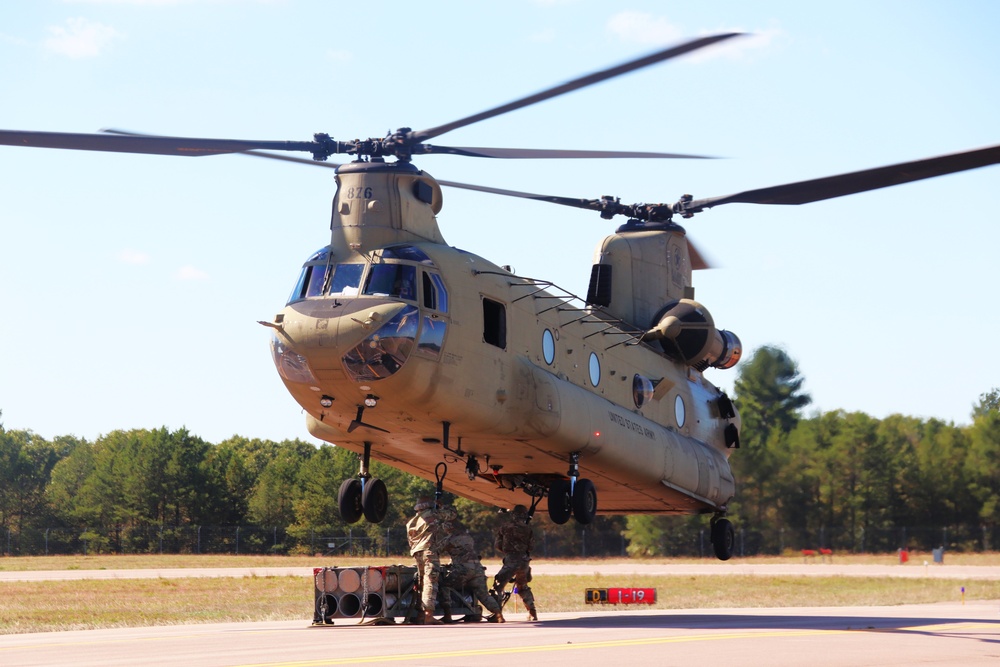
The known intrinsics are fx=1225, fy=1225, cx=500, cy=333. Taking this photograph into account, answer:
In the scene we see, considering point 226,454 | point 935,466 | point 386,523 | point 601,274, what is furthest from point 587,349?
point 226,454

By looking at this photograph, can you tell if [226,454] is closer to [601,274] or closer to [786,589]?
[786,589]

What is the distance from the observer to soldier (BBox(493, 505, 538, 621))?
21.7 metres

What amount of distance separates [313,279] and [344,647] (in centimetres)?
615

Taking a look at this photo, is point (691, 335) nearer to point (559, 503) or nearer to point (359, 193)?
point (559, 503)

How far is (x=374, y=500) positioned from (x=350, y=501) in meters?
0.43

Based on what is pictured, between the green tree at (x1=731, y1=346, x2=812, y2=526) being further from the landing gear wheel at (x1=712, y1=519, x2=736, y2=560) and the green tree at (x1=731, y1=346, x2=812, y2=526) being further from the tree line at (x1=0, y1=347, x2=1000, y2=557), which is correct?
the landing gear wheel at (x1=712, y1=519, x2=736, y2=560)

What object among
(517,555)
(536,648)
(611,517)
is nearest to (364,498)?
(517,555)

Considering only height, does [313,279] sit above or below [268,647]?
Answer: above

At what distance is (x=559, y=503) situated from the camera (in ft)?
70.5

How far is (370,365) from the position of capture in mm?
17984

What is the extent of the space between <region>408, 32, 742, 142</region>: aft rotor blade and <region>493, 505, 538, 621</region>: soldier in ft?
24.2

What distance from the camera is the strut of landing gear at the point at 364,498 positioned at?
21.3 metres

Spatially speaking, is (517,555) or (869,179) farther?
(517,555)

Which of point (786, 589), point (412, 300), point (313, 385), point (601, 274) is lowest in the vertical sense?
point (786, 589)
